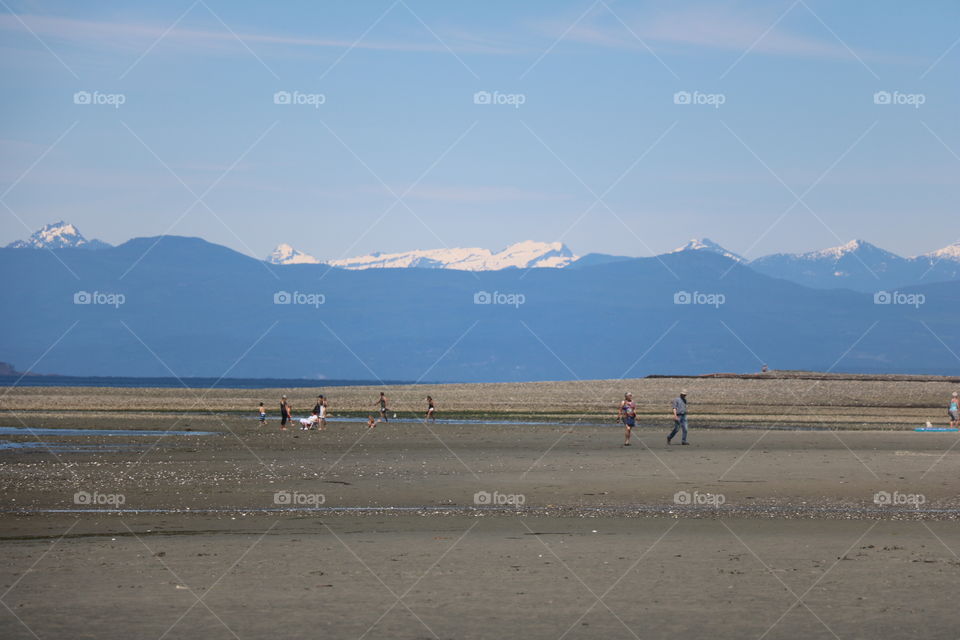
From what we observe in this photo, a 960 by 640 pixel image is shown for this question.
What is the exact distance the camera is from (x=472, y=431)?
1875 inches

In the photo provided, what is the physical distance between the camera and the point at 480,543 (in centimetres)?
1748

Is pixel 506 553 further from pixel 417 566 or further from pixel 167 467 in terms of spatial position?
pixel 167 467

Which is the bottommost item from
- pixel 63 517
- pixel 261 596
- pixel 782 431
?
pixel 261 596

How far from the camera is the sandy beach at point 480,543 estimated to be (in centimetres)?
1260

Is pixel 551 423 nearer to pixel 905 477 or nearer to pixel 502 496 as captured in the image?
pixel 905 477

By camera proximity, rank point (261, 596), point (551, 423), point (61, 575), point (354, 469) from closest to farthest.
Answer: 1. point (261, 596)
2. point (61, 575)
3. point (354, 469)
4. point (551, 423)

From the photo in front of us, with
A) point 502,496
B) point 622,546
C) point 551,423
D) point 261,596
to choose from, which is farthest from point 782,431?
point 261,596

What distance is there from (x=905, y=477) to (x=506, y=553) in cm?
1465

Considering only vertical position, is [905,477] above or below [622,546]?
above

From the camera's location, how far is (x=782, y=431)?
47250 millimetres

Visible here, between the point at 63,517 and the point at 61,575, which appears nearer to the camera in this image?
the point at 61,575

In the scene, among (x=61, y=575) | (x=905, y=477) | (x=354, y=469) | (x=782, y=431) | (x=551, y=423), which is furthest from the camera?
(x=551, y=423)

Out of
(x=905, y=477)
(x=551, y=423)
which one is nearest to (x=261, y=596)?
(x=905, y=477)

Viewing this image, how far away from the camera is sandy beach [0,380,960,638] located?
1260 cm
